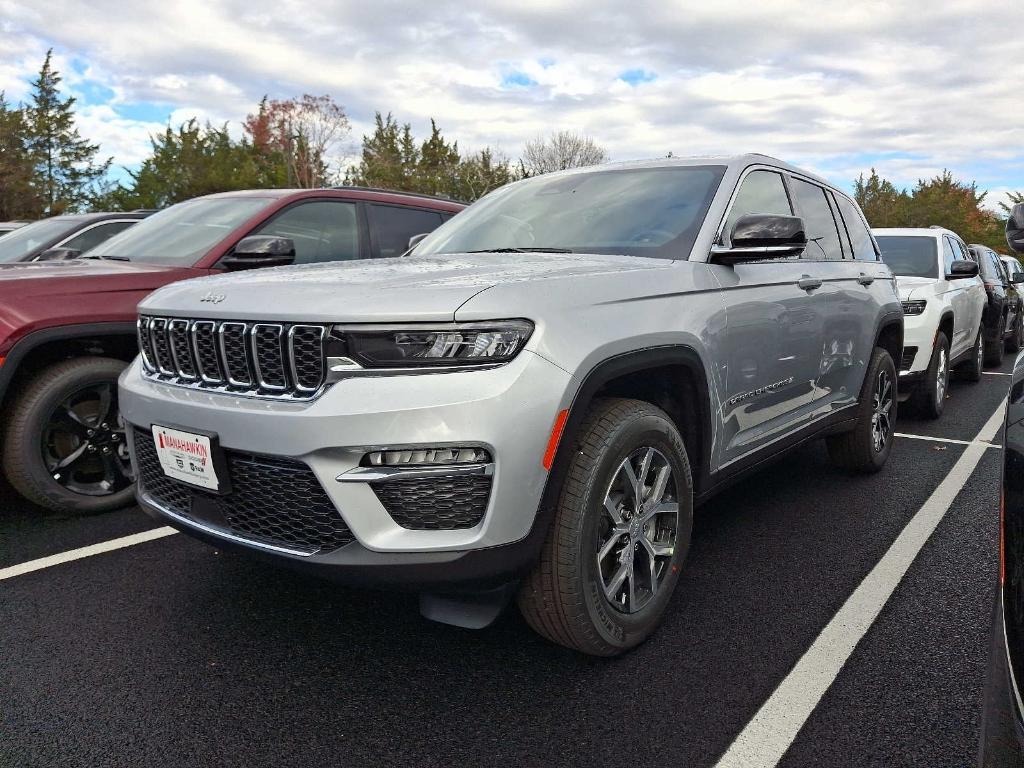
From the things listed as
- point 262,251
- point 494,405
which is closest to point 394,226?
point 262,251

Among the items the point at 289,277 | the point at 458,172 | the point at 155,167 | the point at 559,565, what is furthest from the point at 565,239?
the point at 458,172

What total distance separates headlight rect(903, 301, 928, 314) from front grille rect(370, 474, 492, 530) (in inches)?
223

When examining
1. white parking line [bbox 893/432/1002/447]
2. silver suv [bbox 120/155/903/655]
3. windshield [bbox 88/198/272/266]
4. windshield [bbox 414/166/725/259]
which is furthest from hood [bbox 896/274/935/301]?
windshield [bbox 88/198/272/266]

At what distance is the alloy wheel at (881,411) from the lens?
182 inches

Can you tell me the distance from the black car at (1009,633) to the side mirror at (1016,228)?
144 cm

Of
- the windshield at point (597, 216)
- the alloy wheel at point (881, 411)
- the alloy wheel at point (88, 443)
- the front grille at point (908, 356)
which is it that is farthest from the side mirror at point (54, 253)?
the front grille at point (908, 356)

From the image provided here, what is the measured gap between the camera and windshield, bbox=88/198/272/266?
4.43 m

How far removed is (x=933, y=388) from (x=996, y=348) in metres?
5.30

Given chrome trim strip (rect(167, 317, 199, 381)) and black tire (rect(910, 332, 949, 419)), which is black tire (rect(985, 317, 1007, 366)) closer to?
black tire (rect(910, 332, 949, 419))

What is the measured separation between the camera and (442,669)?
8.20 ft

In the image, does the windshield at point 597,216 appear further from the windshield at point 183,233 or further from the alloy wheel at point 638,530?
the windshield at point 183,233

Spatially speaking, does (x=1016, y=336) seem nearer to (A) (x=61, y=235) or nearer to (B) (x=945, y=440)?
(B) (x=945, y=440)

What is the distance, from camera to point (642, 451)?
8.32ft

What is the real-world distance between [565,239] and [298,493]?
1666 mm
